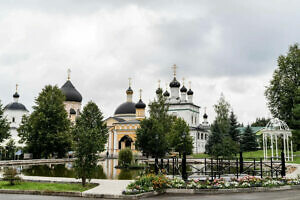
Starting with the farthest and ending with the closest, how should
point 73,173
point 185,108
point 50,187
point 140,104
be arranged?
1. point 185,108
2. point 140,104
3. point 73,173
4. point 50,187

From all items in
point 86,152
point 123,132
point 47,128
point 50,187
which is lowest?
point 50,187

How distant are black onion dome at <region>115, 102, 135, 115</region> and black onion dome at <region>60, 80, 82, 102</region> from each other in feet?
28.0

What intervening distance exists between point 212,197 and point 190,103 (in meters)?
47.1

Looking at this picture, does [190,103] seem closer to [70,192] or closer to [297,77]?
[297,77]

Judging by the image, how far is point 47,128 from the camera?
106ft

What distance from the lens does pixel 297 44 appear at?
3578 centimetres

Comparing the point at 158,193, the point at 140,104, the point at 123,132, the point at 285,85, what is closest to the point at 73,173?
the point at 158,193

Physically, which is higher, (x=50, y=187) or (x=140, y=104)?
(x=140, y=104)

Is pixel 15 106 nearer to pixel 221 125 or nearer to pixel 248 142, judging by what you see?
pixel 221 125

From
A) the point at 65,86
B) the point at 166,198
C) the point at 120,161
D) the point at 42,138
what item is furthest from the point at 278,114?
the point at 65,86

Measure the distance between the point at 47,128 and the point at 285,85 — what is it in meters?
27.4

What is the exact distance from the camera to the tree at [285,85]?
34156 mm

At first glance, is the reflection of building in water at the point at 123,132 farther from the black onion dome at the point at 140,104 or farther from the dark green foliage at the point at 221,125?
the dark green foliage at the point at 221,125

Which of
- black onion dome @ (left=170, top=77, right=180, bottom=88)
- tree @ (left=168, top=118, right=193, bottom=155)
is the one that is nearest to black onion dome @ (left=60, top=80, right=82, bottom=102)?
black onion dome @ (left=170, top=77, right=180, bottom=88)
